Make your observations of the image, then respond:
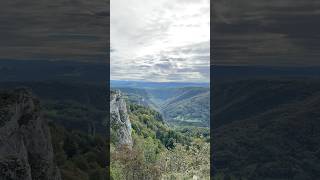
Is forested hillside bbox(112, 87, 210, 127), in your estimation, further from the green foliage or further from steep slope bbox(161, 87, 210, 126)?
the green foliage

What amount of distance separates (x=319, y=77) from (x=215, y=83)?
31.2ft

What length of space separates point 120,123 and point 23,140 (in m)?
37.4

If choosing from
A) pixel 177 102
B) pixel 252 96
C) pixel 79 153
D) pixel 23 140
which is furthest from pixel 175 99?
pixel 23 140

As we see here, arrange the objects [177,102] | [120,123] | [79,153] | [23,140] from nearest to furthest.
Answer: [23,140]
[79,153]
[120,123]
[177,102]

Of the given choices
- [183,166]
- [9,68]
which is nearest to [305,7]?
[9,68]

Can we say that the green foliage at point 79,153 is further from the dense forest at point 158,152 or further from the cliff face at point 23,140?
the cliff face at point 23,140

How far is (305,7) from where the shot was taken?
31.9m

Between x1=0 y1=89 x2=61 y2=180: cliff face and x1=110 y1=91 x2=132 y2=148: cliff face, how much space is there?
111 ft

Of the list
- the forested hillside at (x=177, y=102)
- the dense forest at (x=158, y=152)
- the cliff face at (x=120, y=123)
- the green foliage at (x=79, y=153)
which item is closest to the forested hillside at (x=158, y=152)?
the dense forest at (x=158, y=152)

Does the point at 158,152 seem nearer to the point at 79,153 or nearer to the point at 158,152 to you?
the point at 158,152

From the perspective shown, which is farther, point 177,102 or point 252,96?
point 177,102

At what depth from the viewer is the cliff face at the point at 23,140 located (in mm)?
11102

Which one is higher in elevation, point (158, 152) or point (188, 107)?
point (188, 107)

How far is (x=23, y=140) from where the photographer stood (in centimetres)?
1210
